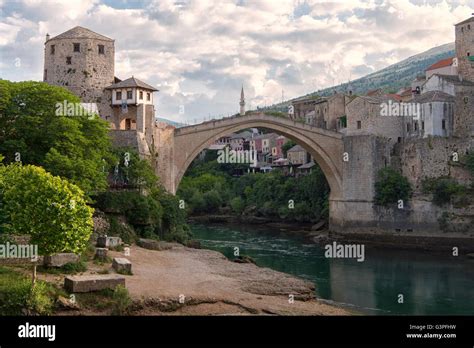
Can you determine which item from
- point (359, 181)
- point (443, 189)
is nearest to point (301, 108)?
point (359, 181)

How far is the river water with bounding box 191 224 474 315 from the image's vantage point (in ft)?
84.8

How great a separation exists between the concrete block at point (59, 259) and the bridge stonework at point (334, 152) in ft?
70.1

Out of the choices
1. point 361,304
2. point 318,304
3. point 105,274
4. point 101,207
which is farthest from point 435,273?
point 105,274

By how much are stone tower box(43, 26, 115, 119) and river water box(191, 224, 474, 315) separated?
1271 centimetres

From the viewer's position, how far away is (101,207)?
30.3m

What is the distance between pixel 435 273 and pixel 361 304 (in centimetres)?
1005

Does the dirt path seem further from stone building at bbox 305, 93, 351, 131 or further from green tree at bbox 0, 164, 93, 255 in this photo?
stone building at bbox 305, 93, 351, 131

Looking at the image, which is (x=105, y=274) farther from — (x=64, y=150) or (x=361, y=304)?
(x=361, y=304)

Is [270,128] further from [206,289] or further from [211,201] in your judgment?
[206,289]

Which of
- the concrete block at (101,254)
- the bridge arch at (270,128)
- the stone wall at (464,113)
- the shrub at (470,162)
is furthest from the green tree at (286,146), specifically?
the concrete block at (101,254)

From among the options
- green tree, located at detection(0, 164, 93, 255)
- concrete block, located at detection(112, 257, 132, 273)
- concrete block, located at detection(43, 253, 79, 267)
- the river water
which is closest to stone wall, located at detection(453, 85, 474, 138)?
the river water

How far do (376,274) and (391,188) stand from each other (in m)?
14.1

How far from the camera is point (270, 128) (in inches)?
1854

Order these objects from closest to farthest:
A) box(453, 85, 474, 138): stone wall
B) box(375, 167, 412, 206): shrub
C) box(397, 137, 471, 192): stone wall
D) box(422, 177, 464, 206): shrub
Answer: box(422, 177, 464, 206): shrub
box(397, 137, 471, 192): stone wall
box(375, 167, 412, 206): shrub
box(453, 85, 474, 138): stone wall
